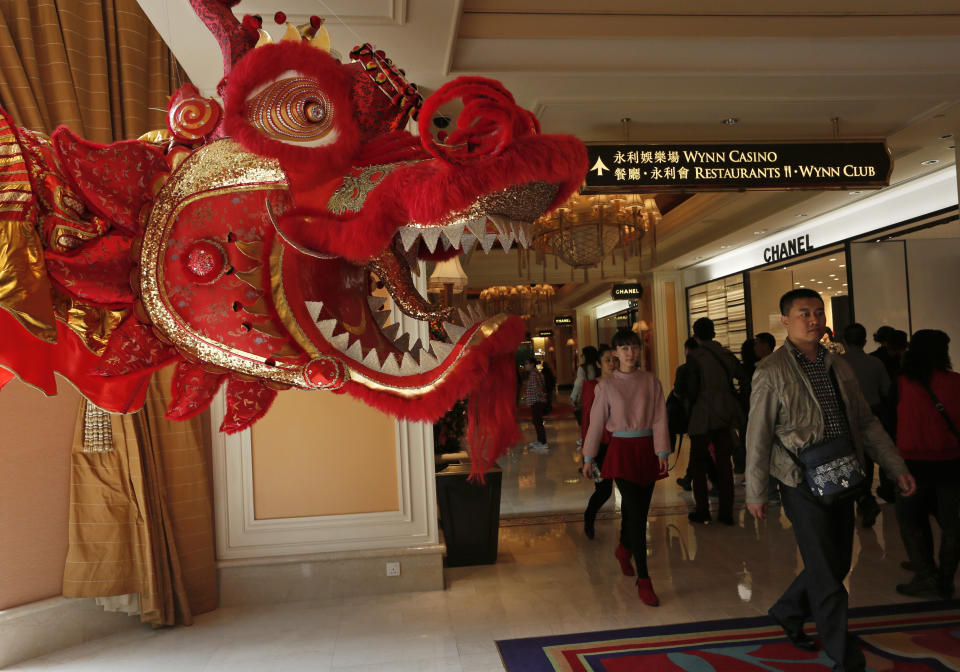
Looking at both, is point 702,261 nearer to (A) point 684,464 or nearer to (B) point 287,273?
(A) point 684,464

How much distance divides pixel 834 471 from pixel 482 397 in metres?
2.65

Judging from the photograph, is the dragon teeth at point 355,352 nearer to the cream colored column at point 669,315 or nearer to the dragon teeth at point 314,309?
the dragon teeth at point 314,309

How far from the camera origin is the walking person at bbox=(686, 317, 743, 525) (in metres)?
5.57

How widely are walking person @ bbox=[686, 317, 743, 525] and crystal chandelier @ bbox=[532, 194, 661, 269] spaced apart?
1.63m

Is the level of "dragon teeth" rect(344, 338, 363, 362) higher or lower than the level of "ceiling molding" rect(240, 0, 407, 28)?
lower

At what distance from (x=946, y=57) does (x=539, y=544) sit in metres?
4.42

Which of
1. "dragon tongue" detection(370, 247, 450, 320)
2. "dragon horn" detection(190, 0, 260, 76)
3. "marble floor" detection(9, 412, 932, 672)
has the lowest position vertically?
"marble floor" detection(9, 412, 932, 672)

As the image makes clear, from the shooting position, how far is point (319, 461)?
4.24m


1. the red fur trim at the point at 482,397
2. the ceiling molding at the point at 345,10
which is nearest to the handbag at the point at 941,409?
the ceiling molding at the point at 345,10

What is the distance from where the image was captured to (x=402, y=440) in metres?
4.26

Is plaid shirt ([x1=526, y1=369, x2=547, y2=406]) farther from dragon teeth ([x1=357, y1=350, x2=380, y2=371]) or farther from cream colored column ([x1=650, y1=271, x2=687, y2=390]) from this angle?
dragon teeth ([x1=357, y1=350, x2=380, y2=371])

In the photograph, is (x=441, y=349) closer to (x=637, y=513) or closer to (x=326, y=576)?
(x=637, y=513)

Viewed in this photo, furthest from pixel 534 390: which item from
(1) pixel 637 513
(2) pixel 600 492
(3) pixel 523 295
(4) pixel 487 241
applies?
(4) pixel 487 241

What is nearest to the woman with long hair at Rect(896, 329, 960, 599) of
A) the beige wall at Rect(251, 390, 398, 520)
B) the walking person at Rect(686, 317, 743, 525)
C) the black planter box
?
the walking person at Rect(686, 317, 743, 525)
